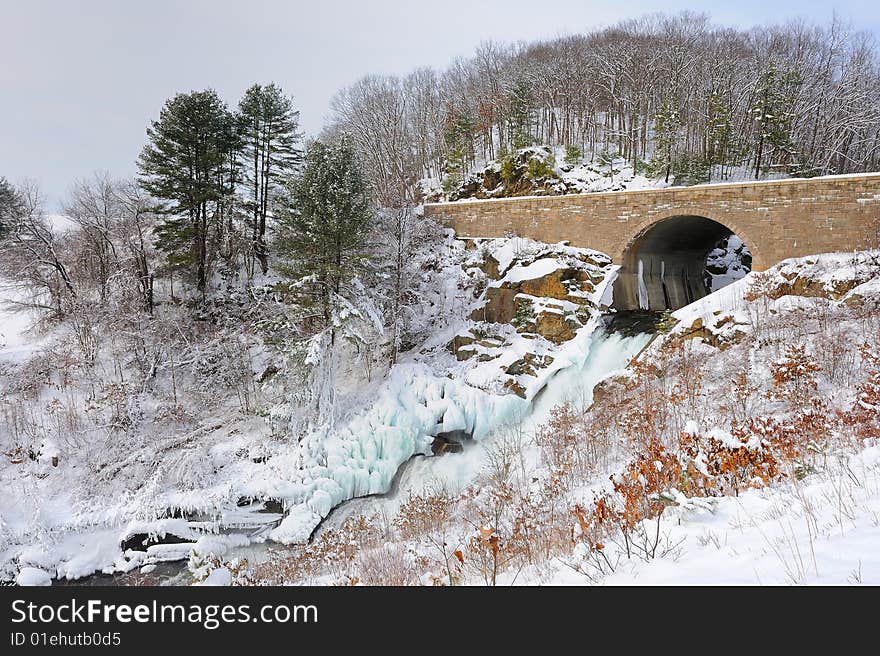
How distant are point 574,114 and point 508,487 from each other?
3199 cm

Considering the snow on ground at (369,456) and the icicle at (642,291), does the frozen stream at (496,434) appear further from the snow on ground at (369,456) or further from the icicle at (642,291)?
the icicle at (642,291)

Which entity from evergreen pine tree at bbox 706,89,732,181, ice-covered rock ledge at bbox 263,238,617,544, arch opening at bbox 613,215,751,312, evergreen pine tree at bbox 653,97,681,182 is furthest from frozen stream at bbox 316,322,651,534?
evergreen pine tree at bbox 706,89,732,181

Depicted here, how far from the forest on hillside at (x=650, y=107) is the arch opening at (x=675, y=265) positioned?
616 centimetres

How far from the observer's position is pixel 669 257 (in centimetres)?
1767

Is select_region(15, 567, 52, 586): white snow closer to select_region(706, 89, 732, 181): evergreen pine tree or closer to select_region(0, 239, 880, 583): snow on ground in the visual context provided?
select_region(0, 239, 880, 583): snow on ground

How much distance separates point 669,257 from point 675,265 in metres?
0.56

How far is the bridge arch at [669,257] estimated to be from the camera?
14.6m

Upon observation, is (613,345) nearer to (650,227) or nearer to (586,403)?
(586,403)

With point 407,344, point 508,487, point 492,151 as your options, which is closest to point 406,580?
point 508,487

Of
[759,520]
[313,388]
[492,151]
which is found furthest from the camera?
[492,151]

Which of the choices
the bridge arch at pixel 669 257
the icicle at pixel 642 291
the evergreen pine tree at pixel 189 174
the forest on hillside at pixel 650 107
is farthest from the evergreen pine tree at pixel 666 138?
the evergreen pine tree at pixel 189 174

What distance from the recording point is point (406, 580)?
5.46m

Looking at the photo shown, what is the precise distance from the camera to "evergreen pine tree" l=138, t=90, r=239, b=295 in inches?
592

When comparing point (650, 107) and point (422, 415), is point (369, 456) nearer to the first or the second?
point (422, 415)
